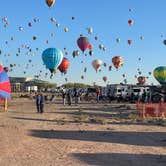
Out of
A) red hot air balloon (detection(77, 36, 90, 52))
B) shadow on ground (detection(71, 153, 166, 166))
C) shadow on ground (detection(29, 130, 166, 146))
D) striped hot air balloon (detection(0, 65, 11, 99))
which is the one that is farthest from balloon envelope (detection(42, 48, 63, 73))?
shadow on ground (detection(71, 153, 166, 166))

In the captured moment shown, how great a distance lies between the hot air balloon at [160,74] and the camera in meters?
69.9

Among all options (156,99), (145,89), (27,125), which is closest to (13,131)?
(27,125)

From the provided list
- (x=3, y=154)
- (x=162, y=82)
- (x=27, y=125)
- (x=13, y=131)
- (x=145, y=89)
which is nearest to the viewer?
(x=3, y=154)

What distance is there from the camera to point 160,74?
7038 cm

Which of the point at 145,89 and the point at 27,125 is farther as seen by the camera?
the point at 145,89

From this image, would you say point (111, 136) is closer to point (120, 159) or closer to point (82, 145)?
point (82, 145)

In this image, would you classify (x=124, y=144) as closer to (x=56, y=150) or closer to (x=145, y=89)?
(x=56, y=150)

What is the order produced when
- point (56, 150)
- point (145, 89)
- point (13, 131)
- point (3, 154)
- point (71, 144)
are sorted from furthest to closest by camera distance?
1. point (145, 89)
2. point (13, 131)
3. point (71, 144)
4. point (56, 150)
5. point (3, 154)

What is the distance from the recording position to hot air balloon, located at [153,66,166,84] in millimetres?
69938

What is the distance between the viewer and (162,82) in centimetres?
7006

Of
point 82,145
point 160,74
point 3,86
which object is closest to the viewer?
point 82,145

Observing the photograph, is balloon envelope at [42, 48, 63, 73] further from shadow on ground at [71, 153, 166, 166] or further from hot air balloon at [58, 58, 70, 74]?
shadow on ground at [71, 153, 166, 166]

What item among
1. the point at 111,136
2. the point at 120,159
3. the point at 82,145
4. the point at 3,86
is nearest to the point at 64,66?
the point at 3,86

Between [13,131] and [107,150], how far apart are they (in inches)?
276
